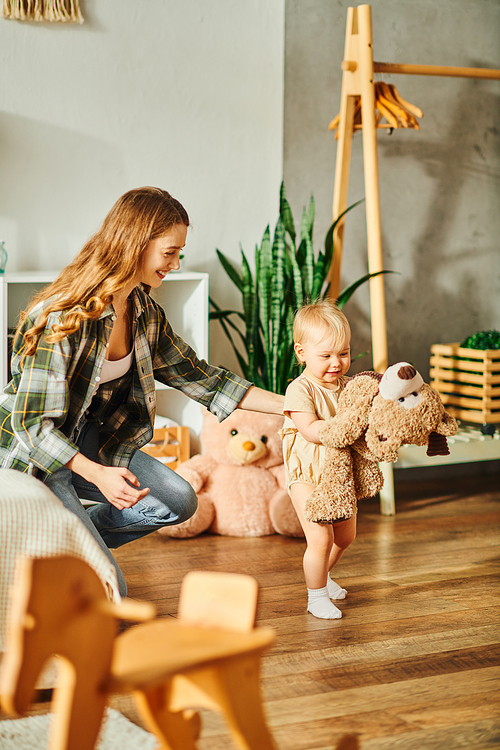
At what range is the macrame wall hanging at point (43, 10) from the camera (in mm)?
2744

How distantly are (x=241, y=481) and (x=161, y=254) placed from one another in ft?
3.76

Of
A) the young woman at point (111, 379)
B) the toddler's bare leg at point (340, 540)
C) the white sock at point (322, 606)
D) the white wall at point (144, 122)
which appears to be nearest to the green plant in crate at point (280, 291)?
the white wall at point (144, 122)

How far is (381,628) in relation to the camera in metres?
1.85

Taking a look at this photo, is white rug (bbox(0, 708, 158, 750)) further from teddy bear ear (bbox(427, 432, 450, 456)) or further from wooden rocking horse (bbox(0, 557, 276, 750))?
teddy bear ear (bbox(427, 432, 450, 456))

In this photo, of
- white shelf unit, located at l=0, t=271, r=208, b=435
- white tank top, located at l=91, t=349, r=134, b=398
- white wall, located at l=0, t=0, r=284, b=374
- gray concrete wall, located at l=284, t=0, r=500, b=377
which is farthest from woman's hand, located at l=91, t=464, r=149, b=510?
gray concrete wall, located at l=284, t=0, r=500, b=377

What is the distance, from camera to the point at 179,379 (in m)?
2.01

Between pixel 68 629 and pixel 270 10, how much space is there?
294 centimetres

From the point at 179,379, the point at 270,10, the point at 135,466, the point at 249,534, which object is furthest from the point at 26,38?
the point at 249,534

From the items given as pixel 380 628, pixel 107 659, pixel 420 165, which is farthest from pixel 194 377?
pixel 420 165

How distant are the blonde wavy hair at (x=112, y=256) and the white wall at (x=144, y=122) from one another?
49.2 inches

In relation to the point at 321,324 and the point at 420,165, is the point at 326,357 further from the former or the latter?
the point at 420,165

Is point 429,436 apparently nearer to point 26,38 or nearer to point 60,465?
point 60,465

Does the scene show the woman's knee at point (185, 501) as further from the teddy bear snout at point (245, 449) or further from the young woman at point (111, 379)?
the teddy bear snout at point (245, 449)

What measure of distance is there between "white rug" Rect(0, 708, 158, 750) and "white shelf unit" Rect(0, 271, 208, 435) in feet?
4.77
